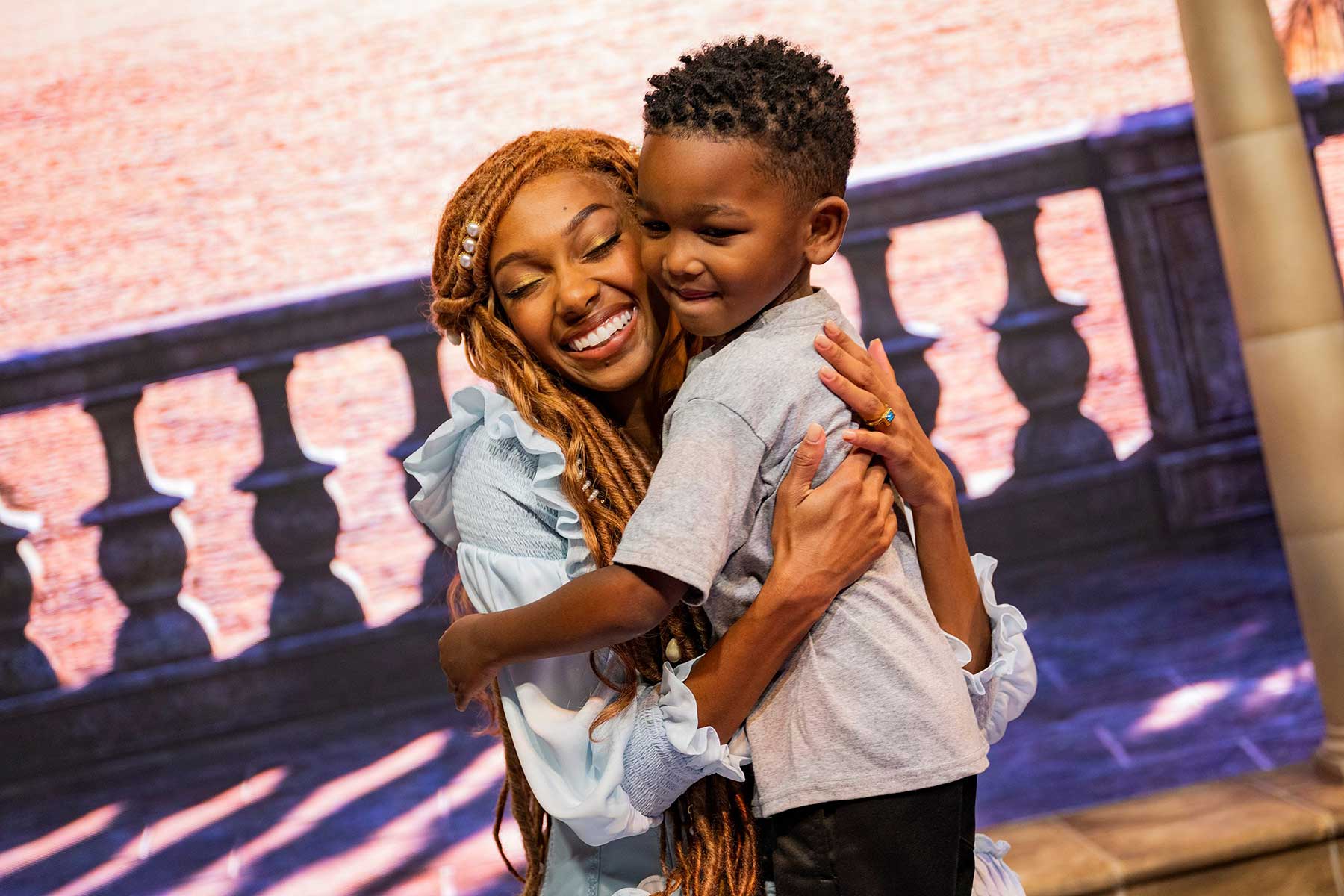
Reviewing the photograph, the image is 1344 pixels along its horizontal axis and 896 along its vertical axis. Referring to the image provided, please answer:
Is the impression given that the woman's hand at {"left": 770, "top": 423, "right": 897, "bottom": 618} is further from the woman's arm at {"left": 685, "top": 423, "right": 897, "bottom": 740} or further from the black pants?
the black pants

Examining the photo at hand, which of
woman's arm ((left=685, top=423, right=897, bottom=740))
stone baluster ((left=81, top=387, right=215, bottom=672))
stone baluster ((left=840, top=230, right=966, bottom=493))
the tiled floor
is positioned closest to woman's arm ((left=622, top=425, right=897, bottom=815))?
woman's arm ((left=685, top=423, right=897, bottom=740))

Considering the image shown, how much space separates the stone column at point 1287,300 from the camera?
277 cm

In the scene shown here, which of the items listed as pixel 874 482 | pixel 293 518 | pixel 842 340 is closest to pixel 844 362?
pixel 842 340

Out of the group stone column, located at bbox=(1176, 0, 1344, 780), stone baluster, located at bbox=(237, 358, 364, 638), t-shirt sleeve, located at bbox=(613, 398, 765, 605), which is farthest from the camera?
stone baluster, located at bbox=(237, 358, 364, 638)

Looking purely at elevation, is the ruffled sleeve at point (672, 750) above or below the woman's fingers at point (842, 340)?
below

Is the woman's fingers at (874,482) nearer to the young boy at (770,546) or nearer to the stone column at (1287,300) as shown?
the young boy at (770,546)

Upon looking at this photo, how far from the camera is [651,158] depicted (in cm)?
133

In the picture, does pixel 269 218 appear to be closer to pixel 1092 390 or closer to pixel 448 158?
pixel 448 158

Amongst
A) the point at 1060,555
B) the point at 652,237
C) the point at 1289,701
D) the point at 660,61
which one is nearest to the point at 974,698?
the point at 652,237

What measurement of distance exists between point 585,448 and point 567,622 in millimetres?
295

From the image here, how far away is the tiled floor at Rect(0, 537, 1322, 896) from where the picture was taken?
10.8 feet

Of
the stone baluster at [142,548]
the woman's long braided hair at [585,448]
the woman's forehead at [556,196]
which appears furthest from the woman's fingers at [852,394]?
the stone baluster at [142,548]

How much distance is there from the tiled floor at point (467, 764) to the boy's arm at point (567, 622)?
1969 millimetres

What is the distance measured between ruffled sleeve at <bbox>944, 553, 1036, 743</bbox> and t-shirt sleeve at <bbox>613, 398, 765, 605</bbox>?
439mm
